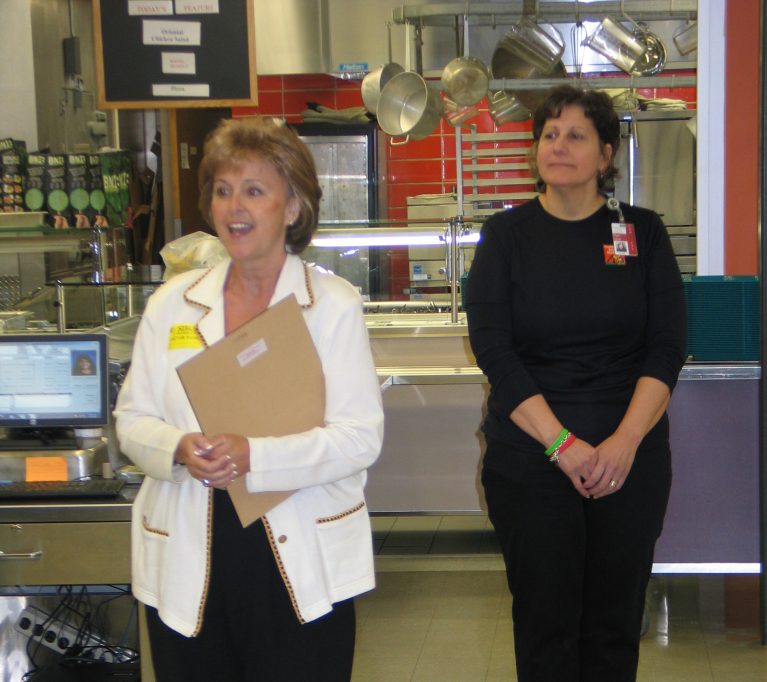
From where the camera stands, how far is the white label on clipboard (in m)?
1.79

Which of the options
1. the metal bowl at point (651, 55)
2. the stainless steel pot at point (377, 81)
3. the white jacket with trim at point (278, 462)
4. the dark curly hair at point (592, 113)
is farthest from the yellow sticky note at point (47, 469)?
the metal bowl at point (651, 55)

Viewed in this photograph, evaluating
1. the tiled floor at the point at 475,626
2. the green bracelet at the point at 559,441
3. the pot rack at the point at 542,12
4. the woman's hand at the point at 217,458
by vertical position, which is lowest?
the tiled floor at the point at 475,626

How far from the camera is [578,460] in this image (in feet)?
7.44

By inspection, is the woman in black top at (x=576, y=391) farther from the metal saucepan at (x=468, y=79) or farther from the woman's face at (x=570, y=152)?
the metal saucepan at (x=468, y=79)

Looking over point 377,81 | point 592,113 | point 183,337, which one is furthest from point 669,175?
point 183,337

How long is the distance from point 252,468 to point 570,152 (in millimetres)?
1076

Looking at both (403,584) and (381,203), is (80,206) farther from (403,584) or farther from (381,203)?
(381,203)

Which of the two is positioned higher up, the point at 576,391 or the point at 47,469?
the point at 576,391

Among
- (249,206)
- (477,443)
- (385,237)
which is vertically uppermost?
(249,206)

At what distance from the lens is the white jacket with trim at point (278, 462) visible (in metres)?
1.79

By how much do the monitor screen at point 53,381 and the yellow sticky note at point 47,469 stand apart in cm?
11

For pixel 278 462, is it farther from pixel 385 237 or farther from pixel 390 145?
pixel 390 145

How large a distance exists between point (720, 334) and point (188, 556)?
225cm

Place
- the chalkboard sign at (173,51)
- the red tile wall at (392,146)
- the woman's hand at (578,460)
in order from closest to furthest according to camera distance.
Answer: the woman's hand at (578,460)
the chalkboard sign at (173,51)
the red tile wall at (392,146)
